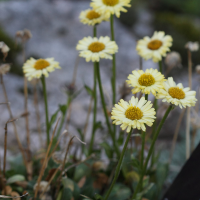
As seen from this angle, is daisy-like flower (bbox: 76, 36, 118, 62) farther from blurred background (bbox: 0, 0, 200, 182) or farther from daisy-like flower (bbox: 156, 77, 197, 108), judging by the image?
blurred background (bbox: 0, 0, 200, 182)

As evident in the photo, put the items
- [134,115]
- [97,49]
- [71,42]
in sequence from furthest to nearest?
[71,42]
[97,49]
[134,115]

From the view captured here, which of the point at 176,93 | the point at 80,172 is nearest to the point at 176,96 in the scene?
the point at 176,93

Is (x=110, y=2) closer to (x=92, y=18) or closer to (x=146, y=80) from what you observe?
(x=92, y=18)

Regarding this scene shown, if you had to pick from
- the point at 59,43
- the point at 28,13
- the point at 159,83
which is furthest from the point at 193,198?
the point at 28,13

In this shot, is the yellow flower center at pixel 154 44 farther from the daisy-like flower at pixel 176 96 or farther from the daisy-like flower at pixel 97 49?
the daisy-like flower at pixel 176 96

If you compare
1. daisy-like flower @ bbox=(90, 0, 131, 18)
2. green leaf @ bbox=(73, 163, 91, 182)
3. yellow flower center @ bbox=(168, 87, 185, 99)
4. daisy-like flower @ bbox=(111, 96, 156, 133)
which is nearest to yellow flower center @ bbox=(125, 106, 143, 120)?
daisy-like flower @ bbox=(111, 96, 156, 133)

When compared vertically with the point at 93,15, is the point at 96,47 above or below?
below

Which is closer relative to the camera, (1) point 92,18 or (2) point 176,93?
(2) point 176,93
